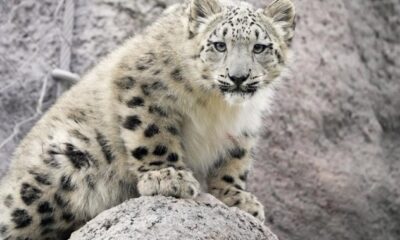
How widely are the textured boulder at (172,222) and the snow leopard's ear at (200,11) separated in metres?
0.88

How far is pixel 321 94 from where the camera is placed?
5633mm

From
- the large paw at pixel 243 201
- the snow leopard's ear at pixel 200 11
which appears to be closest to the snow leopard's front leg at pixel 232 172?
the large paw at pixel 243 201

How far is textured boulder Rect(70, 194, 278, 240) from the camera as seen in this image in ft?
10.4

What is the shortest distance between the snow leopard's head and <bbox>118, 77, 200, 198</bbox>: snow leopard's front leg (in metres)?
0.23

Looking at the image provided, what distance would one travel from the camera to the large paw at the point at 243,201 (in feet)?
12.9

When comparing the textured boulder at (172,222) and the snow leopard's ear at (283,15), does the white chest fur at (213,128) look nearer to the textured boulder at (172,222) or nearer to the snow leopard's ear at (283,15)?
the snow leopard's ear at (283,15)

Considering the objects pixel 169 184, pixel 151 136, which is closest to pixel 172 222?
pixel 169 184

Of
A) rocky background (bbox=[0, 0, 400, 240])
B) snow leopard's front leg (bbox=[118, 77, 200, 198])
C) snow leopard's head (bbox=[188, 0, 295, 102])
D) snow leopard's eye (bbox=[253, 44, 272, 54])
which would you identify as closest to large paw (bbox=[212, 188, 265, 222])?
snow leopard's front leg (bbox=[118, 77, 200, 198])

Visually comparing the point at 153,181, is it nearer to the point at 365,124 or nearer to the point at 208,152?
the point at 208,152

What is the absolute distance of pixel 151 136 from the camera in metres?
3.83

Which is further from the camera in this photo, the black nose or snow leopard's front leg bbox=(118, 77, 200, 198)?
snow leopard's front leg bbox=(118, 77, 200, 198)

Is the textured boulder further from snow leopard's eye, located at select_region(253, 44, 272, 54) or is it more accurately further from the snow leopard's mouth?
snow leopard's eye, located at select_region(253, 44, 272, 54)

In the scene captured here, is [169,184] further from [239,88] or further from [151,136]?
[239,88]

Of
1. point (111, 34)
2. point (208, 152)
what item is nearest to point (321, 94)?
point (111, 34)
